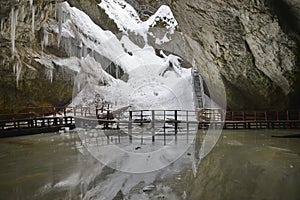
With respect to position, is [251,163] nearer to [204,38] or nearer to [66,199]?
[66,199]

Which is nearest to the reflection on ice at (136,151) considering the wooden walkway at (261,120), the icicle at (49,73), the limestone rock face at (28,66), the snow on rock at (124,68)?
the wooden walkway at (261,120)

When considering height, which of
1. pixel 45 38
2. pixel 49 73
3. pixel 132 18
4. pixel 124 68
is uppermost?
pixel 132 18

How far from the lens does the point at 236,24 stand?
11.5 meters

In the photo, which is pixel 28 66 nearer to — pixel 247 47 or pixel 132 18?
pixel 247 47

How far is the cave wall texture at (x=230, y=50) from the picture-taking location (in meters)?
10.7

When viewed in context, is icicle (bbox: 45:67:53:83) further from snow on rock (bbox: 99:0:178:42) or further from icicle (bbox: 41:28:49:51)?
snow on rock (bbox: 99:0:178:42)

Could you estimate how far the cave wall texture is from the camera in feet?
35.1

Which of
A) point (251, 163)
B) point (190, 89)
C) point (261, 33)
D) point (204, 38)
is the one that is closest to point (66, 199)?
point (251, 163)

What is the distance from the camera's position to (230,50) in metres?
12.8

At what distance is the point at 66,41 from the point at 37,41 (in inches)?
106

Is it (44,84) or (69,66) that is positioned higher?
(69,66)

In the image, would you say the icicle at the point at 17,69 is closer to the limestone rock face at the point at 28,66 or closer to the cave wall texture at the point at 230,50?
the limestone rock face at the point at 28,66

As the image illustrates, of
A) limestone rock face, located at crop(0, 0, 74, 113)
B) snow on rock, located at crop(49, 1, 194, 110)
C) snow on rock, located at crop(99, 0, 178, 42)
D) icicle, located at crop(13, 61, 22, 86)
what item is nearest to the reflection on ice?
limestone rock face, located at crop(0, 0, 74, 113)

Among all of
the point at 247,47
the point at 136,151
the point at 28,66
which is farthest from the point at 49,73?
the point at 247,47
